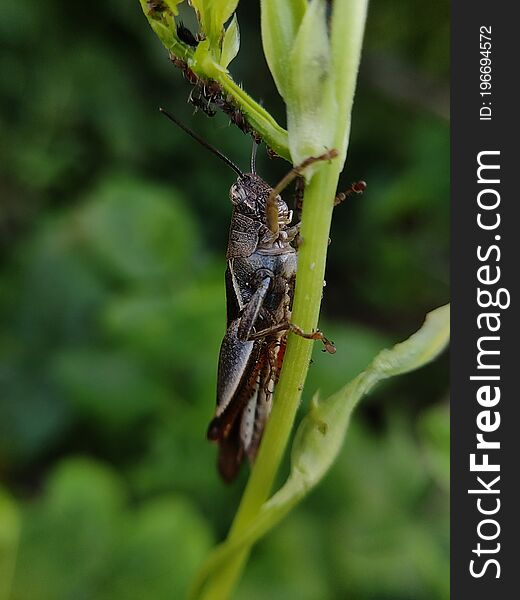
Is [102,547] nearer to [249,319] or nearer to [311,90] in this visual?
[249,319]

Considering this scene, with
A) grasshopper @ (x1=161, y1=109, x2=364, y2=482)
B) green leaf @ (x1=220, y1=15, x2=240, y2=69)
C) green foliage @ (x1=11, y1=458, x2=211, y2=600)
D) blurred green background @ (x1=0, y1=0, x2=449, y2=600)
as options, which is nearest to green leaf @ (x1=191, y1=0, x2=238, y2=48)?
green leaf @ (x1=220, y1=15, x2=240, y2=69)

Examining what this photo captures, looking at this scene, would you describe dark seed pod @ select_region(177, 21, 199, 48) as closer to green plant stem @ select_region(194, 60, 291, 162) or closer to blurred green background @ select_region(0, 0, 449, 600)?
green plant stem @ select_region(194, 60, 291, 162)

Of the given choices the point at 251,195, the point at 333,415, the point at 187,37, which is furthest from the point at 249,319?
the point at 187,37

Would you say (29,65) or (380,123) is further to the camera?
(380,123)

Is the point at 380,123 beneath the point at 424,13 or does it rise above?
beneath

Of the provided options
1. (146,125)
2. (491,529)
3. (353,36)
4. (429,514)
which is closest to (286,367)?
(353,36)

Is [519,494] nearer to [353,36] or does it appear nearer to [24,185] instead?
[353,36]
